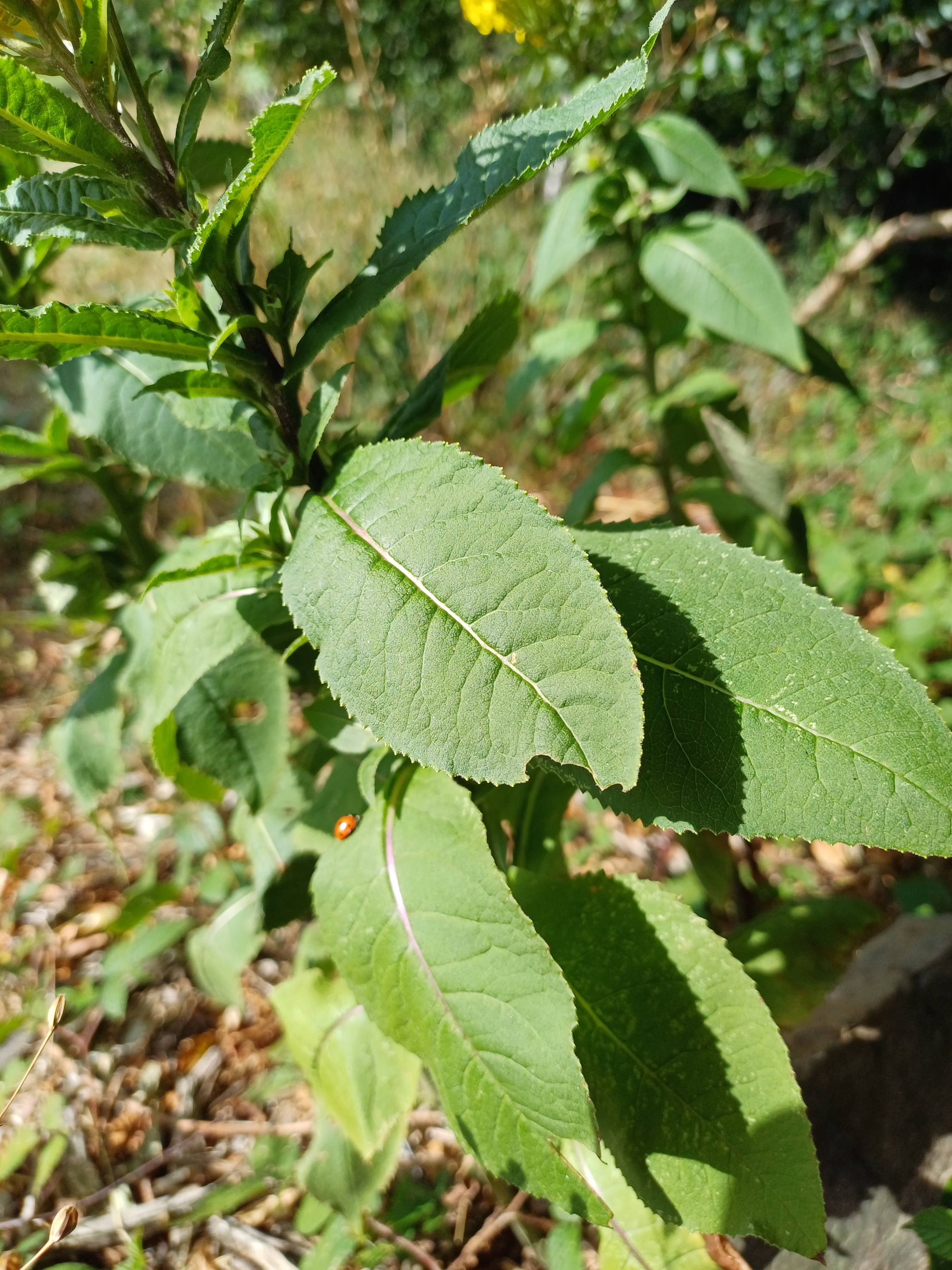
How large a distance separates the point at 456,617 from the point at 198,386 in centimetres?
41

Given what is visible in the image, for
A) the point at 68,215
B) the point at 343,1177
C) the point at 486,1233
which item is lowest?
the point at 486,1233

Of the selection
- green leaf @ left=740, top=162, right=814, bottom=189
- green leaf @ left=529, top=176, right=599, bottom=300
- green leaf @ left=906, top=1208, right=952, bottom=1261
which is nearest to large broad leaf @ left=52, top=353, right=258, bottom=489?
green leaf @ left=529, top=176, right=599, bottom=300

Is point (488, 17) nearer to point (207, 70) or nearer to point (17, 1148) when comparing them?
point (207, 70)

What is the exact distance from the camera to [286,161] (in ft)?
18.6

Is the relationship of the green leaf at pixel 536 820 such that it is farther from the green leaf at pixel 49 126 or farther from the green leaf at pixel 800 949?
the green leaf at pixel 49 126

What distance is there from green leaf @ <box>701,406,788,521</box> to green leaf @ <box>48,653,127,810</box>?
1.45 m

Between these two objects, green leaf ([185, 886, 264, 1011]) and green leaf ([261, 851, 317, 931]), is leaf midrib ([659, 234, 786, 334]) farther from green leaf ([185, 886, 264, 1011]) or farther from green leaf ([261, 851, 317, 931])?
green leaf ([185, 886, 264, 1011])

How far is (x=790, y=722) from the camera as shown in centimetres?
79

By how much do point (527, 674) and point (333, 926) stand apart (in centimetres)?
49

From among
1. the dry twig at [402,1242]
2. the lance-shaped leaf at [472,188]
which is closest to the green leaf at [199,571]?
the lance-shaped leaf at [472,188]

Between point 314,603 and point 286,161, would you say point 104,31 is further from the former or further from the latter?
point 286,161

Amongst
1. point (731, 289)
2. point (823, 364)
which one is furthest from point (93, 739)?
point (823, 364)

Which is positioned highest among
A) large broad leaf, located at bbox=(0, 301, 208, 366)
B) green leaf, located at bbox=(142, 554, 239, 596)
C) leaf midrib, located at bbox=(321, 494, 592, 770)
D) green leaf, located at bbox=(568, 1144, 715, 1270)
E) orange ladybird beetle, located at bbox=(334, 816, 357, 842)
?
large broad leaf, located at bbox=(0, 301, 208, 366)

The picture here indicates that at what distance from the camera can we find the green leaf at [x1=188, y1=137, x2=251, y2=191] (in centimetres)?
109
